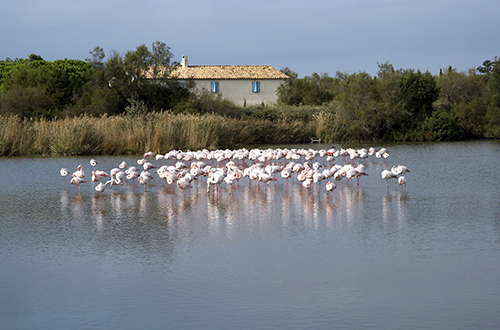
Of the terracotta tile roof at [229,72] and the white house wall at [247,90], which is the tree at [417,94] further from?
the terracotta tile roof at [229,72]

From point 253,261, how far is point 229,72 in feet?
202

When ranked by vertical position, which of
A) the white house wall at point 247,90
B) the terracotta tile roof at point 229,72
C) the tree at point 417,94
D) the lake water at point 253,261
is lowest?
the lake water at point 253,261

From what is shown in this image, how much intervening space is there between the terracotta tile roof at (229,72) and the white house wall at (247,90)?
0.47 metres

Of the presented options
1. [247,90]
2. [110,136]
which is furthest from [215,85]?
[110,136]

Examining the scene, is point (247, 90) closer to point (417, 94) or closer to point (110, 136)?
point (417, 94)

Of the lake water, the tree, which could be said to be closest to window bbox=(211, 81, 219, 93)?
the tree

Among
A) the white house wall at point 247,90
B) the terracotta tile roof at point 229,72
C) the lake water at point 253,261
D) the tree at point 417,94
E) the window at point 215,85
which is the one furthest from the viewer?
the terracotta tile roof at point 229,72

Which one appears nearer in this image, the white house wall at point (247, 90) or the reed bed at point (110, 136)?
the reed bed at point (110, 136)

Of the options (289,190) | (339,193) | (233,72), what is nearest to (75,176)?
(289,190)

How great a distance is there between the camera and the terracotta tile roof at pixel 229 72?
65938 millimetres

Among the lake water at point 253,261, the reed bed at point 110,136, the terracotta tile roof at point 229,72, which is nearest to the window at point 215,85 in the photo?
the terracotta tile roof at point 229,72

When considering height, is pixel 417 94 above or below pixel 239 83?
below

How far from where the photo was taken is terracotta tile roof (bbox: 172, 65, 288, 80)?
6594 centimetres

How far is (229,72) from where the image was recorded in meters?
67.4
